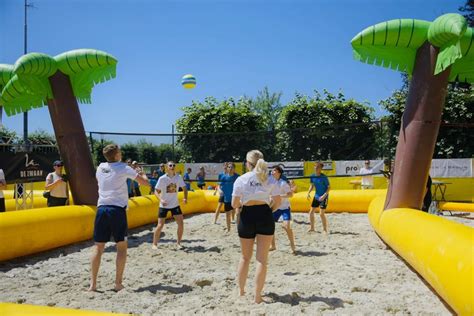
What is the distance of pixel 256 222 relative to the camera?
3.95 m

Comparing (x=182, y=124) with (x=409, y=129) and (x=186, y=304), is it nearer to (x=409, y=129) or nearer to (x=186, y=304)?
(x=409, y=129)

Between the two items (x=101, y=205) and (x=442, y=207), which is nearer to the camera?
(x=101, y=205)

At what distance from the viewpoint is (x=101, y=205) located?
14.5 ft

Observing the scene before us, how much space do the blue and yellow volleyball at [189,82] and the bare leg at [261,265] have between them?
8.72 metres

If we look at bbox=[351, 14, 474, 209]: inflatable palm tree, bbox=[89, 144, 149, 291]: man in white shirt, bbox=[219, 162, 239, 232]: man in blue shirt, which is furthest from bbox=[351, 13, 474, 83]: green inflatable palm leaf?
bbox=[89, 144, 149, 291]: man in white shirt

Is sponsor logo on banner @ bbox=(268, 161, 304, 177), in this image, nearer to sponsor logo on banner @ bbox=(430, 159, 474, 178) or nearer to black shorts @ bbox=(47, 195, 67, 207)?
sponsor logo on banner @ bbox=(430, 159, 474, 178)

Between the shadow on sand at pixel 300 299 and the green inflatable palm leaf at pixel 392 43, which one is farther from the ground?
the green inflatable palm leaf at pixel 392 43

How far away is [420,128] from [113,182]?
15.4ft

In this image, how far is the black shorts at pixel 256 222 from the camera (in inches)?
155

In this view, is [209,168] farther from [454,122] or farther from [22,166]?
[454,122]

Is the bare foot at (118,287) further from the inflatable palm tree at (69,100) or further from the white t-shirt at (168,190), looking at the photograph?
the inflatable palm tree at (69,100)

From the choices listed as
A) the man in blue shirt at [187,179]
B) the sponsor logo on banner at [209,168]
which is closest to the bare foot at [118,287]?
the man in blue shirt at [187,179]

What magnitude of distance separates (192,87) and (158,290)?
27.4 feet

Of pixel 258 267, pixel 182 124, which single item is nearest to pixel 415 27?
pixel 258 267
